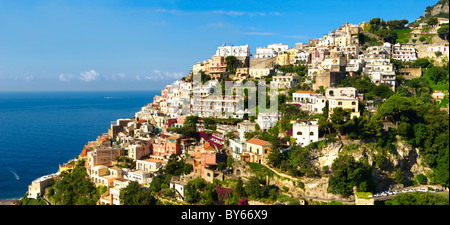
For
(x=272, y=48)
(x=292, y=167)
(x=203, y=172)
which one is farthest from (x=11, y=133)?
(x=292, y=167)

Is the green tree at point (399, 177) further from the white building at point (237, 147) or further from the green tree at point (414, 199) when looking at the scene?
the white building at point (237, 147)

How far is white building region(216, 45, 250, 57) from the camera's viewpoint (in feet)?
105

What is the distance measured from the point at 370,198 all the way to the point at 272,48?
23.2m

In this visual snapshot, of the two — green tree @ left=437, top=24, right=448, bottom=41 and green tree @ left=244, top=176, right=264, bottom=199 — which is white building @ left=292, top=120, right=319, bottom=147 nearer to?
green tree @ left=244, top=176, right=264, bottom=199

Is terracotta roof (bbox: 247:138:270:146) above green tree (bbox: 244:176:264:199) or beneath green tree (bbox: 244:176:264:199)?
above

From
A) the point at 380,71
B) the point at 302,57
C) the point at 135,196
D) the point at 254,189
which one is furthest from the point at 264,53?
the point at 135,196

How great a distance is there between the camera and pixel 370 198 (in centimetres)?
1182

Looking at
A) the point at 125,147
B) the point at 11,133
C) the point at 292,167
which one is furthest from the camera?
the point at 11,133

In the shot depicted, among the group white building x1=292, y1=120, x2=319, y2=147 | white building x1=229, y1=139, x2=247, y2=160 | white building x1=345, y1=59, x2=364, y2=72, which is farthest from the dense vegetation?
white building x1=345, y1=59, x2=364, y2=72

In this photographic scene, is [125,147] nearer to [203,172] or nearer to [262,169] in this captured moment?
[203,172]

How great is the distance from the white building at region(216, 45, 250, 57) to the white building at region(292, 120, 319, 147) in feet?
58.2

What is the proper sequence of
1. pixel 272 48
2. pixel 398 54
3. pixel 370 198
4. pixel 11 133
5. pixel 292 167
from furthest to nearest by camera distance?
1. pixel 11 133
2. pixel 272 48
3. pixel 398 54
4. pixel 292 167
5. pixel 370 198

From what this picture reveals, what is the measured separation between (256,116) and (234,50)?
14.7 metres

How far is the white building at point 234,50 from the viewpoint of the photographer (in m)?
32.0
